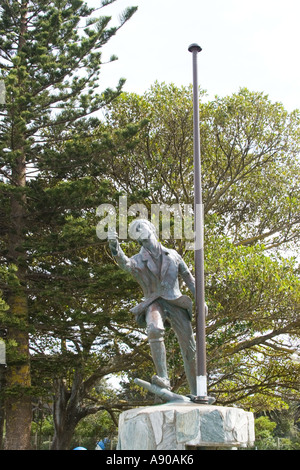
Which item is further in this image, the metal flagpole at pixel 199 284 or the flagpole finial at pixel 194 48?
the flagpole finial at pixel 194 48

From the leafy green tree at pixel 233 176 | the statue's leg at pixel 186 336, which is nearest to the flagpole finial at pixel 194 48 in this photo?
the statue's leg at pixel 186 336

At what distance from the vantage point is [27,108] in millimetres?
12125

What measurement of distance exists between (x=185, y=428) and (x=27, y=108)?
978 centimetres

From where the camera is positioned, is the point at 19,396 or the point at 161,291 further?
the point at 19,396

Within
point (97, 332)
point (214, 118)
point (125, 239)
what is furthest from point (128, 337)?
point (214, 118)

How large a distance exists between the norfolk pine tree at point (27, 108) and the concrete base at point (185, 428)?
692cm

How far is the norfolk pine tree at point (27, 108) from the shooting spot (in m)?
11.3

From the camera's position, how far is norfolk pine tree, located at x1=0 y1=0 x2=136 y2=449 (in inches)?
445

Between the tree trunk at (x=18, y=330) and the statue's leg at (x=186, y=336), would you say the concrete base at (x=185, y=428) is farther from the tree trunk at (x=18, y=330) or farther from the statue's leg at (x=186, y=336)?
the tree trunk at (x=18, y=330)

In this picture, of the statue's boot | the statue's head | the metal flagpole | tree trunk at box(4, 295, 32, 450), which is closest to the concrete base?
the metal flagpole

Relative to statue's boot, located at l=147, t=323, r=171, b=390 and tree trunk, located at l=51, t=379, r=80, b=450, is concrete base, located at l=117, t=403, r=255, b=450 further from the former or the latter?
tree trunk, located at l=51, t=379, r=80, b=450

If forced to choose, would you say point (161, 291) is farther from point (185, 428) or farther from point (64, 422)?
point (64, 422)

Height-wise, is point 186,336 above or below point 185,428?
above

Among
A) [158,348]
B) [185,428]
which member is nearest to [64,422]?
[158,348]
